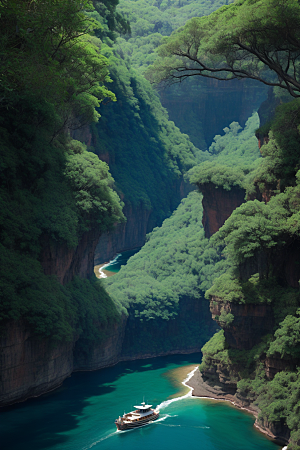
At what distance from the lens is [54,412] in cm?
4462

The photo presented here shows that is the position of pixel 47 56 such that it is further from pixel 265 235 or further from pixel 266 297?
pixel 266 297

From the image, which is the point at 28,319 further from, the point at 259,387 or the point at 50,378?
the point at 259,387

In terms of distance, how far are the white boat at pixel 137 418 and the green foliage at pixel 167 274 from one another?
20.1 m

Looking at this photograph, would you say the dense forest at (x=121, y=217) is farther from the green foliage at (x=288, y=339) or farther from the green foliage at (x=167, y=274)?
the green foliage at (x=167, y=274)

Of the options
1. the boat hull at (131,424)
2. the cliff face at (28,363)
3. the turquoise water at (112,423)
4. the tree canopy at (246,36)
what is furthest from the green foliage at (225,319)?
the tree canopy at (246,36)

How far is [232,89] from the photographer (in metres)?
112

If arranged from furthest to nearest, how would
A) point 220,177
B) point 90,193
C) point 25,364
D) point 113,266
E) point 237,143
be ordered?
point 237,143 < point 113,266 < point 220,177 < point 90,193 < point 25,364

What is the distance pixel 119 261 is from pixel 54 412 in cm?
3877

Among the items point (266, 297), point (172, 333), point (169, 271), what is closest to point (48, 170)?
point (266, 297)

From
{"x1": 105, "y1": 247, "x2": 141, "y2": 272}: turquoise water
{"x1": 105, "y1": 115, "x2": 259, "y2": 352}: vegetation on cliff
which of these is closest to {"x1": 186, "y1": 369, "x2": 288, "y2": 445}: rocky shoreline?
{"x1": 105, "y1": 115, "x2": 259, "y2": 352}: vegetation on cliff

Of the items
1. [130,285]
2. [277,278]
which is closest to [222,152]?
[130,285]

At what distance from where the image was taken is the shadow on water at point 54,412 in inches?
1563

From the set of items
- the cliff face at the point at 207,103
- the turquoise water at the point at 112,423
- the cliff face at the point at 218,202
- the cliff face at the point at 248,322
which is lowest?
the turquoise water at the point at 112,423

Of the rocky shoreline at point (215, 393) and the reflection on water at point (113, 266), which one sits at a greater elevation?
the reflection on water at point (113, 266)
